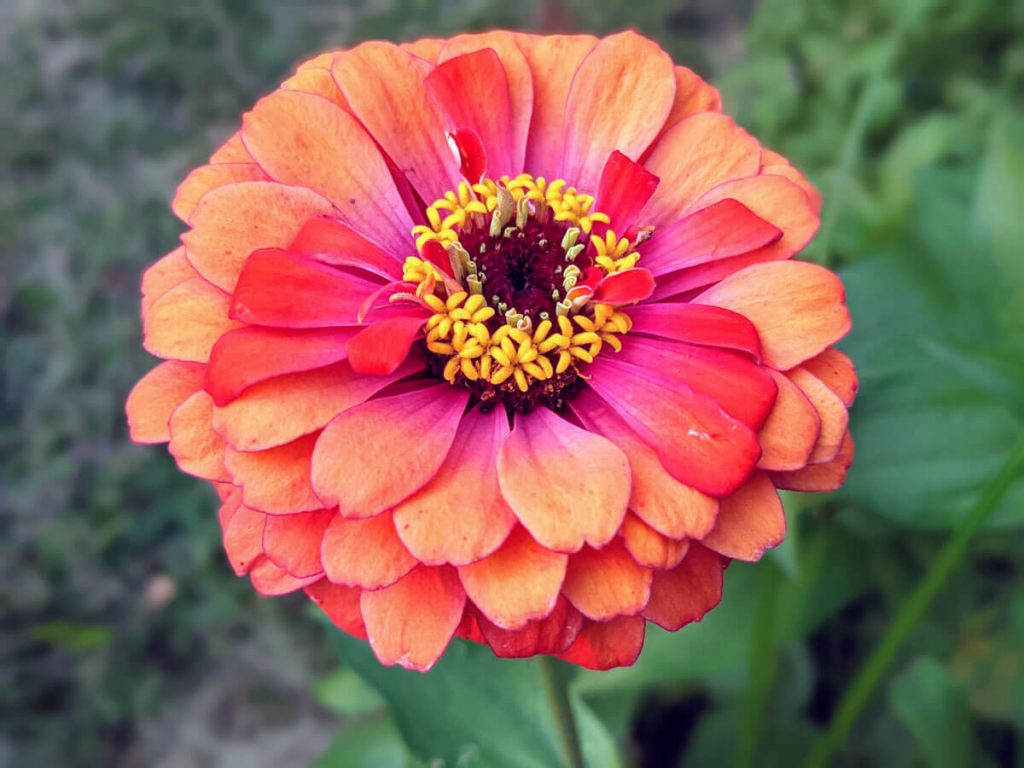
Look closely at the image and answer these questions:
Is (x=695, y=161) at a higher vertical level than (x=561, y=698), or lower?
higher

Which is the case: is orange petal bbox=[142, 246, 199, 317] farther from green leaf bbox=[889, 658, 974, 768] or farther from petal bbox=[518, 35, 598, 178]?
green leaf bbox=[889, 658, 974, 768]

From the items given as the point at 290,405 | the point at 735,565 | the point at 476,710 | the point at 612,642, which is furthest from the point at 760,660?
the point at 290,405

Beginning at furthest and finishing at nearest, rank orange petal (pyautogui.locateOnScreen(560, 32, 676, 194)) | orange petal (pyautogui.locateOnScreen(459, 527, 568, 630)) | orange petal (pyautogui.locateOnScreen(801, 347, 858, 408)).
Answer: orange petal (pyautogui.locateOnScreen(560, 32, 676, 194)) → orange petal (pyautogui.locateOnScreen(801, 347, 858, 408)) → orange petal (pyautogui.locateOnScreen(459, 527, 568, 630))

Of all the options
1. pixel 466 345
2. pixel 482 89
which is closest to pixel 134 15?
pixel 482 89

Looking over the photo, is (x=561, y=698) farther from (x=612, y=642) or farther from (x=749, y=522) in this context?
(x=749, y=522)

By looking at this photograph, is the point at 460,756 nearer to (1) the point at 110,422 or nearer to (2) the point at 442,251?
(2) the point at 442,251

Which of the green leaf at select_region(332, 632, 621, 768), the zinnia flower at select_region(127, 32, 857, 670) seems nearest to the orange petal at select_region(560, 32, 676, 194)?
the zinnia flower at select_region(127, 32, 857, 670)
